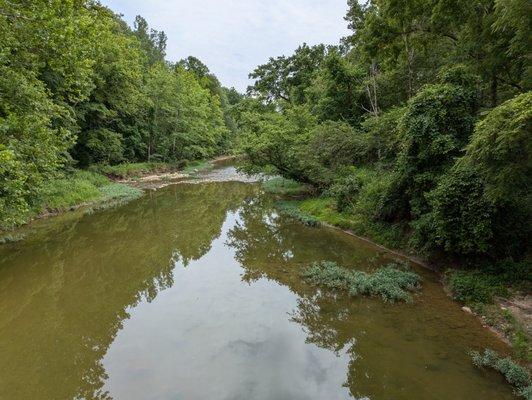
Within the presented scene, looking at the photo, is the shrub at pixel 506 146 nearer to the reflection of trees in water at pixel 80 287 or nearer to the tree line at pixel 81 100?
the reflection of trees in water at pixel 80 287

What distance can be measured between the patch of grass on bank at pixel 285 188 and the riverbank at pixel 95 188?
10.0 m

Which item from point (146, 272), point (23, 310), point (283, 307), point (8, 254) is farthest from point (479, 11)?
point (8, 254)

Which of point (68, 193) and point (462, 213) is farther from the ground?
point (462, 213)

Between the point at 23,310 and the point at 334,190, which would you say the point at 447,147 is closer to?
the point at 334,190

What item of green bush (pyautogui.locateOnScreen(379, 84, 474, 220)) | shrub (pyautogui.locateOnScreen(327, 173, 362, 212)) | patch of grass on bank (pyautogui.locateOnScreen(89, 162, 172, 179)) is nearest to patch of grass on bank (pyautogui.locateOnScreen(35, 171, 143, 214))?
patch of grass on bank (pyautogui.locateOnScreen(89, 162, 172, 179))

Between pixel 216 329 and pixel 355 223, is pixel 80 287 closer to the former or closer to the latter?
pixel 216 329

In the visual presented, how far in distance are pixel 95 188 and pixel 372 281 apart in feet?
71.3

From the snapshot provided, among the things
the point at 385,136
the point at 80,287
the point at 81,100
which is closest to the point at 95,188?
the point at 81,100

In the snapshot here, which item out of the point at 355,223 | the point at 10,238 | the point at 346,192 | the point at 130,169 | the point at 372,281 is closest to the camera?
the point at 372,281

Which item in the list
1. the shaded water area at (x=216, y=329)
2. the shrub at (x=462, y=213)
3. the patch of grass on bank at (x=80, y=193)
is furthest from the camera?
the patch of grass on bank at (x=80, y=193)

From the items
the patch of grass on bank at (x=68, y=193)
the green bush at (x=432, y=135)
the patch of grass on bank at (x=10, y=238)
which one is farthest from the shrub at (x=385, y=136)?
the patch of grass on bank at (x=68, y=193)

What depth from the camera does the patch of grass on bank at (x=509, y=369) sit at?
679 cm

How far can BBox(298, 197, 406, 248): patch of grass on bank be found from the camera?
15.0 m

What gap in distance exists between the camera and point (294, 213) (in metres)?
21.3
